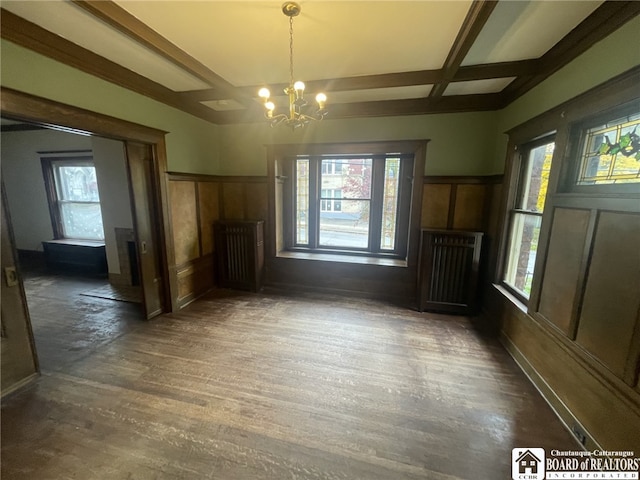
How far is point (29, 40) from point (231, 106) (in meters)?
2.01

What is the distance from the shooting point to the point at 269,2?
1.62m

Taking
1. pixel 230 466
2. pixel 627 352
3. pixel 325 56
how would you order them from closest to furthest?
pixel 627 352, pixel 230 466, pixel 325 56

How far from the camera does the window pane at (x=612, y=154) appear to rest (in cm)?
159

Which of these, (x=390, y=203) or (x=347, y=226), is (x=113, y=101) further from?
(x=390, y=203)

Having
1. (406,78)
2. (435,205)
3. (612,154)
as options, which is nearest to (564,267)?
(612,154)

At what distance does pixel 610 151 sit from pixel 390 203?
8.03 feet

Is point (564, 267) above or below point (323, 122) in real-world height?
below

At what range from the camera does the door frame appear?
6.20 feet

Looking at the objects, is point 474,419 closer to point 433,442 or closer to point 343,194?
point 433,442

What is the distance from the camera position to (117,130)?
2592mm

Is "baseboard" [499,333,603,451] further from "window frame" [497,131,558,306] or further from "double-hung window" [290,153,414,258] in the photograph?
"double-hung window" [290,153,414,258]

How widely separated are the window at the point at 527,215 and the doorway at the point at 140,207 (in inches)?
161

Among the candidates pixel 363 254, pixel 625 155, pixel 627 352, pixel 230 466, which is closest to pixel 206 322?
pixel 230 466

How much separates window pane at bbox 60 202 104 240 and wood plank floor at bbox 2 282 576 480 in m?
3.19
